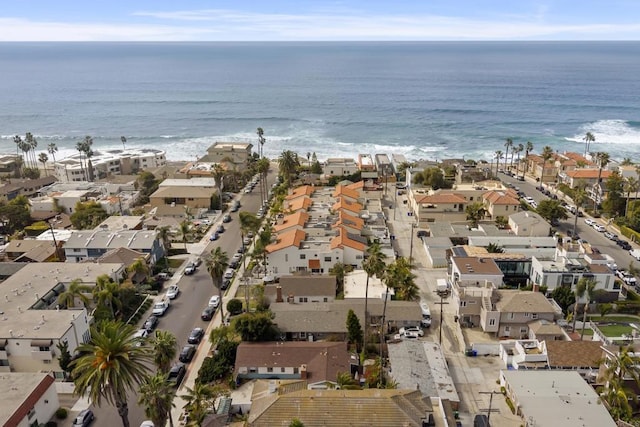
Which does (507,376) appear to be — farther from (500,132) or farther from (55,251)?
(500,132)

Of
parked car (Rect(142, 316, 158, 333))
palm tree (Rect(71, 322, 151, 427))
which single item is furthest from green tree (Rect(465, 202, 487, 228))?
palm tree (Rect(71, 322, 151, 427))

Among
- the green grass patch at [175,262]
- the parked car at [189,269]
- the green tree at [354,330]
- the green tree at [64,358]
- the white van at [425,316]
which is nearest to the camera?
the green tree at [64,358]

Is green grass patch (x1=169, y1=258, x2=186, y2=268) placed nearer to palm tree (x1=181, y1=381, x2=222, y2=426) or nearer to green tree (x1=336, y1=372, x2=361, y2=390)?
palm tree (x1=181, y1=381, x2=222, y2=426)

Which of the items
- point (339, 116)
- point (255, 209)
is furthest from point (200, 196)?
point (339, 116)

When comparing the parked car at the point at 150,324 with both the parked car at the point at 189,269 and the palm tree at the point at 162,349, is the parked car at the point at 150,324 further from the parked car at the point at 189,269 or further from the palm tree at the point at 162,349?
the palm tree at the point at 162,349

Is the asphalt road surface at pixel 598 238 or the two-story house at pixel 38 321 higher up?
the two-story house at pixel 38 321

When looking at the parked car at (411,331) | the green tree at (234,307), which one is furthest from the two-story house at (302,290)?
the parked car at (411,331)
